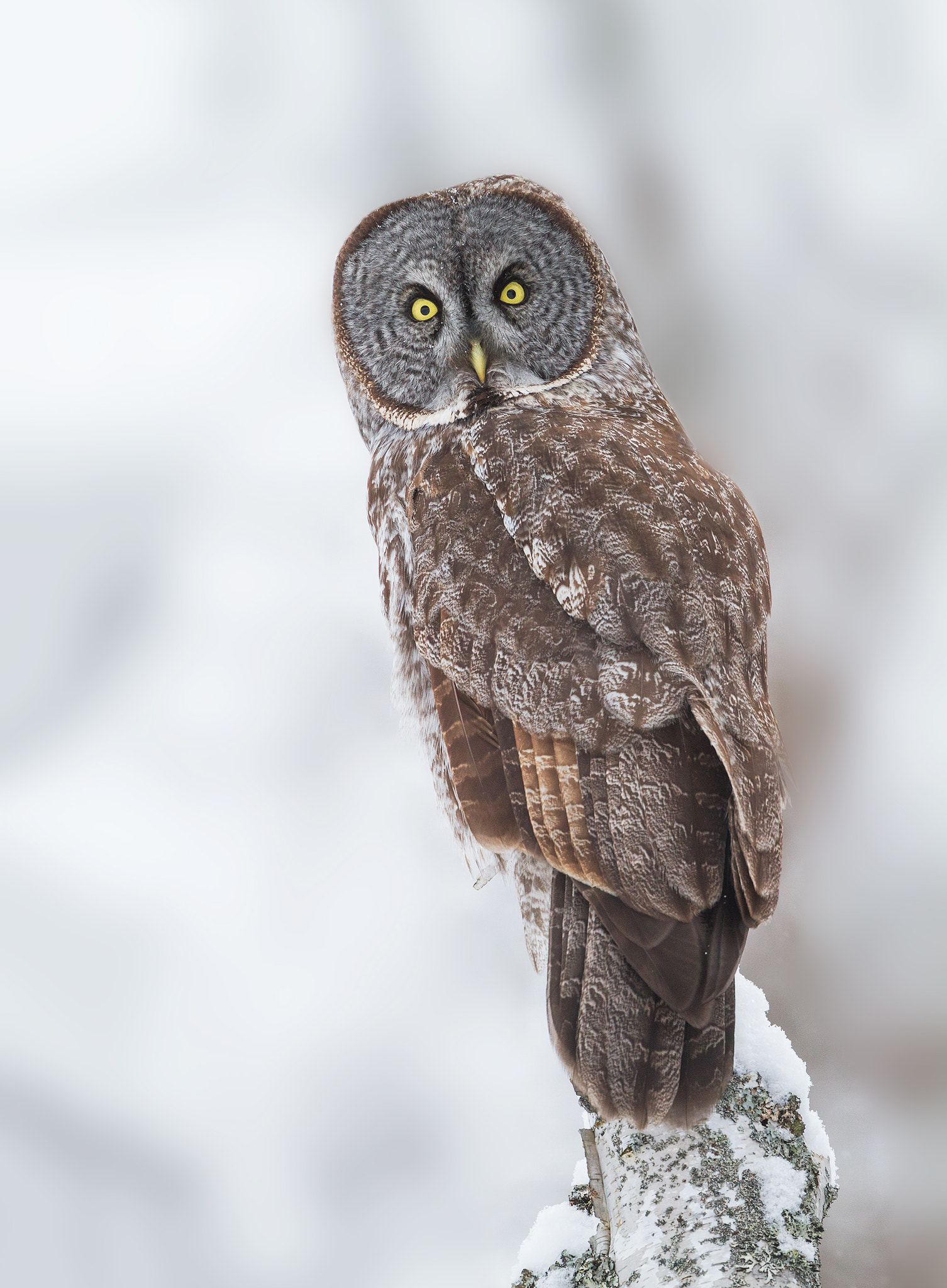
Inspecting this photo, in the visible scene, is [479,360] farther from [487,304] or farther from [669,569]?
[669,569]

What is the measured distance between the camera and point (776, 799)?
182cm

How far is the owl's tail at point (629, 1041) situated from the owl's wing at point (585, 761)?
7 cm

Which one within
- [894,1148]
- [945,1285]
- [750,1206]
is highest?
[750,1206]

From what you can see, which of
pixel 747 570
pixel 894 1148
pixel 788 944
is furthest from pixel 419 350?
pixel 894 1148

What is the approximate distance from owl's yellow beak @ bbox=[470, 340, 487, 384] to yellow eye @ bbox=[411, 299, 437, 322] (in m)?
0.21

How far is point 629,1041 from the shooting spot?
175 centimetres

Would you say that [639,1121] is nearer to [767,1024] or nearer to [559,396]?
[767,1024]

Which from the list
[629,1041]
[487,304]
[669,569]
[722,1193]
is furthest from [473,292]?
[722,1193]

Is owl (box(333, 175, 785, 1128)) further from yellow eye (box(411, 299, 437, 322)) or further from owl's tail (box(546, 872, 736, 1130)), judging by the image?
yellow eye (box(411, 299, 437, 322))

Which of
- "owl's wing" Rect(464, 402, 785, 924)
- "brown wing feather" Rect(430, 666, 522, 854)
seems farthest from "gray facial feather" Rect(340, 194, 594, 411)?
"brown wing feather" Rect(430, 666, 522, 854)

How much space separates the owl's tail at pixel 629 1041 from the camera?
1.72 m

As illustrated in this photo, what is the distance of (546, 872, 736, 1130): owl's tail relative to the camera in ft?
5.65

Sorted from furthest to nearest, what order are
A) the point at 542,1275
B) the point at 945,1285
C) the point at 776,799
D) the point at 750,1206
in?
the point at 945,1285
the point at 542,1275
the point at 776,799
the point at 750,1206

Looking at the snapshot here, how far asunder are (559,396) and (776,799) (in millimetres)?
1150
